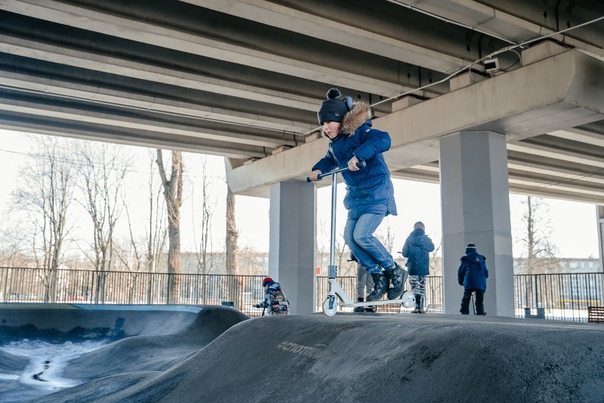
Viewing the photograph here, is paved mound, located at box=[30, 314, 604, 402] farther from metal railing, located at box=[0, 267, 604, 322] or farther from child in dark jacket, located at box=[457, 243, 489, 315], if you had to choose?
metal railing, located at box=[0, 267, 604, 322]

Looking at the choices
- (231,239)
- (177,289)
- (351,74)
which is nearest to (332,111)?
(351,74)

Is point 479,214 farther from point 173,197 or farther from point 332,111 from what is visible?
point 173,197

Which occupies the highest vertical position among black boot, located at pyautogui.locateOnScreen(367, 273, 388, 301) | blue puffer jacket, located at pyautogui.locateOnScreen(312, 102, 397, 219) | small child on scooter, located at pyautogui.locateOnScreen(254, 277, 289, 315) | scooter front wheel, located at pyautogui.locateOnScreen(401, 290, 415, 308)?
blue puffer jacket, located at pyautogui.locateOnScreen(312, 102, 397, 219)

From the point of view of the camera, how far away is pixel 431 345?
3131 mm

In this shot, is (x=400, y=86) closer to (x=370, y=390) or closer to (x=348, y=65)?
(x=348, y=65)

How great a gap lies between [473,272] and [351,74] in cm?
630

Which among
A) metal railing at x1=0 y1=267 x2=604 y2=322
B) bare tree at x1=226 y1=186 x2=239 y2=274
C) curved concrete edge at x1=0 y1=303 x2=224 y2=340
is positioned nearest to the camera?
curved concrete edge at x1=0 y1=303 x2=224 y2=340

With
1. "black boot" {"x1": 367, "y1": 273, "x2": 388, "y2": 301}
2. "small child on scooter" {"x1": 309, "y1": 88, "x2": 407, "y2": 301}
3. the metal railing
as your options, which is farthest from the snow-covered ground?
the metal railing

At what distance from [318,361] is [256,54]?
1062 centimetres

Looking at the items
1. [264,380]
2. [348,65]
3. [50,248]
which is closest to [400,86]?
[348,65]

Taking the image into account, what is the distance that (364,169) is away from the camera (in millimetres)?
5859

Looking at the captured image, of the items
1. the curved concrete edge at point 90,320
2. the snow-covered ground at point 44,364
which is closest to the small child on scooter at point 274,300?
the curved concrete edge at point 90,320

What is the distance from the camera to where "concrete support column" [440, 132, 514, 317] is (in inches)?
547

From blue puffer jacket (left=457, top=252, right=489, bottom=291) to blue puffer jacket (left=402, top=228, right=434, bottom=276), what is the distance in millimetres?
715
